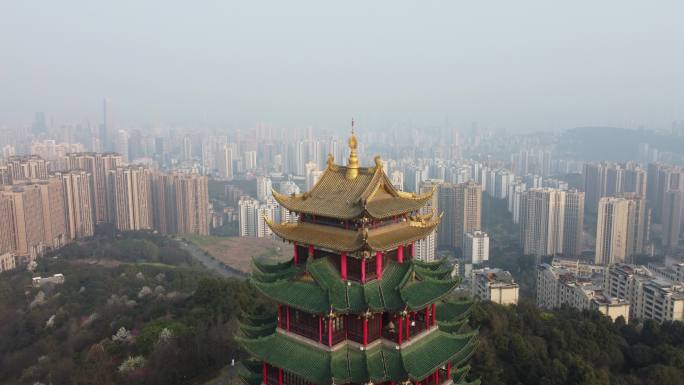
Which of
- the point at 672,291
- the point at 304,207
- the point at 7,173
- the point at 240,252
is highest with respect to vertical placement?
the point at 304,207

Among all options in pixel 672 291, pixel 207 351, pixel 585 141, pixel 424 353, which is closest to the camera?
pixel 424 353

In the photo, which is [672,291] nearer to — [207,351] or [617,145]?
[207,351]

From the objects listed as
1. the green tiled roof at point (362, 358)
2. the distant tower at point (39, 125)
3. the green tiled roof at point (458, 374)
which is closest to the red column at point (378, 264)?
the green tiled roof at point (362, 358)

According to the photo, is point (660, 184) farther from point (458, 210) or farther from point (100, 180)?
point (100, 180)

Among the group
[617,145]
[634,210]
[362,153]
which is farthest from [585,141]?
[634,210]

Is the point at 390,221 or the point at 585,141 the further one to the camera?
the point at 585,141

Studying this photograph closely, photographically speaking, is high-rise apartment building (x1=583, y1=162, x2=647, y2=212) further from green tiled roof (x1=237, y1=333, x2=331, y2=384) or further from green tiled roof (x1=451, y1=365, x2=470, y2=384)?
green tiled roof (x1=237, y1=333, x2=331, y2=384)

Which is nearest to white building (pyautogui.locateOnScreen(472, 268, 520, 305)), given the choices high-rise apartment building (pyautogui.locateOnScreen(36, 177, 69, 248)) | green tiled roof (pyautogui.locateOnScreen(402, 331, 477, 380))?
green tiled roof (pyautogui.locateOnScreen(402, 331, 477, 380))
